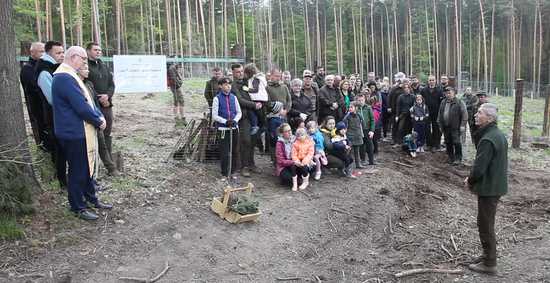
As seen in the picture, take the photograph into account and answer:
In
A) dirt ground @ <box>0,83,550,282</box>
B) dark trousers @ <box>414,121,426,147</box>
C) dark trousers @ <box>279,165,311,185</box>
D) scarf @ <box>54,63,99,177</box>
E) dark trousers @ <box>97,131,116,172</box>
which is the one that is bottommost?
dirt ground @ <box>0,83,550,282</box>

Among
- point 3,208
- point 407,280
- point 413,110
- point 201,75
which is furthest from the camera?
point 201,75

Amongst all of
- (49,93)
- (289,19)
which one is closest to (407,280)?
(49,93)

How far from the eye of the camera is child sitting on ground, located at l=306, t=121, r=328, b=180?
331 inches

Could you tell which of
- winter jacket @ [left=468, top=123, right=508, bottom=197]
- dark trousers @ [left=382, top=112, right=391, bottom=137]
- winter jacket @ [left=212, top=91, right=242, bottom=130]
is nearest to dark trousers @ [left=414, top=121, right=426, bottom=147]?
dark trousers @ [left=382, top=112, right=391, bottom=137]

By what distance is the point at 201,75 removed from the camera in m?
33.2

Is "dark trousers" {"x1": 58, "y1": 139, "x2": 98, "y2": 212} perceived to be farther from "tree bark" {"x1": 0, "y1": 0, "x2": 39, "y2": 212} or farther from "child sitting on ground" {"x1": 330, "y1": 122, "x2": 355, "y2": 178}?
"child sitting on ground" {"x1": 330, "y1": 122, "x2": 355, "y2": 178}

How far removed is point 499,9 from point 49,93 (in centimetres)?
4313

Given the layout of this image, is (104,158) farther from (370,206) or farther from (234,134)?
(370,206)

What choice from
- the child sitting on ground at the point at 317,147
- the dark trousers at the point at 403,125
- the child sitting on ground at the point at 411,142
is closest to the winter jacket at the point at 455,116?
the child sitting on ground at the point at 411,142

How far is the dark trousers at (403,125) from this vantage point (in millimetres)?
12062

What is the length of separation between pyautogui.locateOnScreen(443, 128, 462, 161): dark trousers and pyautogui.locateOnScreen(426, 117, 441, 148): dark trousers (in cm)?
101

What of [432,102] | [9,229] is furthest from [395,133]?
[9,229]

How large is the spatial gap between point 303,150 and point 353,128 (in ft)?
6.60

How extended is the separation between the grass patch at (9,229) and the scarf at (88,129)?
943mm
